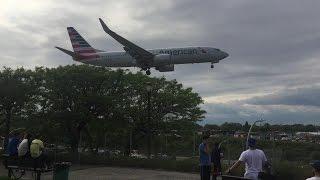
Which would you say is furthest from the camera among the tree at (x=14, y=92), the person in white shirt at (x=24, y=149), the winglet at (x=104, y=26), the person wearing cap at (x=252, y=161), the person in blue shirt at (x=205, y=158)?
the winglet at (x=104, y=26)

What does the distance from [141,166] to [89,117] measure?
7745 millimetres

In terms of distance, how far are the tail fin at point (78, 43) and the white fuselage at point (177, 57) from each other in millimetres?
4886

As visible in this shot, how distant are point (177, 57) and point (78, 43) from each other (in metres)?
12.8

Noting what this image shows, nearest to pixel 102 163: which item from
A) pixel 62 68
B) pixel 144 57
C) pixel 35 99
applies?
pixel 35 99

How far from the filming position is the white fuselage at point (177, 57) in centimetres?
4141

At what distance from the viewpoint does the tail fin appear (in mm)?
48531

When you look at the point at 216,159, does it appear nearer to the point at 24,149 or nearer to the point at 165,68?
the point at 24,149

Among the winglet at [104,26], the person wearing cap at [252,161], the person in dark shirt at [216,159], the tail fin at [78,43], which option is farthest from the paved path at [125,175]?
the tail fin at [78,43]

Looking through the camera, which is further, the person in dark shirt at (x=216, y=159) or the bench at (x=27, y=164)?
the person in dark shirt at (x=216, y=159)

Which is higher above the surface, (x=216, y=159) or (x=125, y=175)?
(x=216, y=159)

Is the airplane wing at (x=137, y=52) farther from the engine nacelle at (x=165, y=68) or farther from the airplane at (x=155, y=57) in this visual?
the engine nacelle at (x=165, y=68)

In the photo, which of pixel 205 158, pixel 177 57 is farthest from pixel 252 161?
pixel 177 57

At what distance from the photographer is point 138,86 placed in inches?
1486

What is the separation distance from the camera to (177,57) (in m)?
41.3
